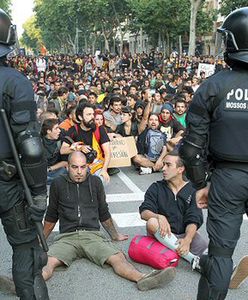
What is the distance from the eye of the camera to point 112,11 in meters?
53.0

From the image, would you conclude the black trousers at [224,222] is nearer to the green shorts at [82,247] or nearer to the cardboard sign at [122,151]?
the green shorts at [82,247]

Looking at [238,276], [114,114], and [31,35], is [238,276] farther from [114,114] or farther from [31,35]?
[31,35]

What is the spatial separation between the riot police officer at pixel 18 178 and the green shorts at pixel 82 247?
39.4 inches

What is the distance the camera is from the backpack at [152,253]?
13.1 feet

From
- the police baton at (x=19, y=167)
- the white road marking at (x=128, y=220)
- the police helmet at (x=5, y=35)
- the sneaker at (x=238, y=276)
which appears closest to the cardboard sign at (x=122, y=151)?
the white road marking at (x=128, y=220)

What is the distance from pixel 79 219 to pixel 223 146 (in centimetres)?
186

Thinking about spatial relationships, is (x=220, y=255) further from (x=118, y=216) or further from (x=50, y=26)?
(x=50, y=26)

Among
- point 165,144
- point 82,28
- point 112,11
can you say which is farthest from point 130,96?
point 82,28

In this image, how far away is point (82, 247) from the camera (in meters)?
4.17

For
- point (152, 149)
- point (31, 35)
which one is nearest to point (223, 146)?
point (152, 149)

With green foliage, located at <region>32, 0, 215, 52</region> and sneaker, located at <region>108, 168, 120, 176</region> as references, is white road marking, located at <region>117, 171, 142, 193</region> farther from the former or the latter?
green foliage, located at <region>32, 0, 215, 52</region>

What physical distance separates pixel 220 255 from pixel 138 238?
1.47 metres

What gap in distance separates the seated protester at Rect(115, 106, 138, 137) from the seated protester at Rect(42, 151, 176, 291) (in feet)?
13.7

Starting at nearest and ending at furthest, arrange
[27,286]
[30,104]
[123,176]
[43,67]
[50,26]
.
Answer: [30,104] < [27,286] < [123,176] < [43,67] < [50,26]
